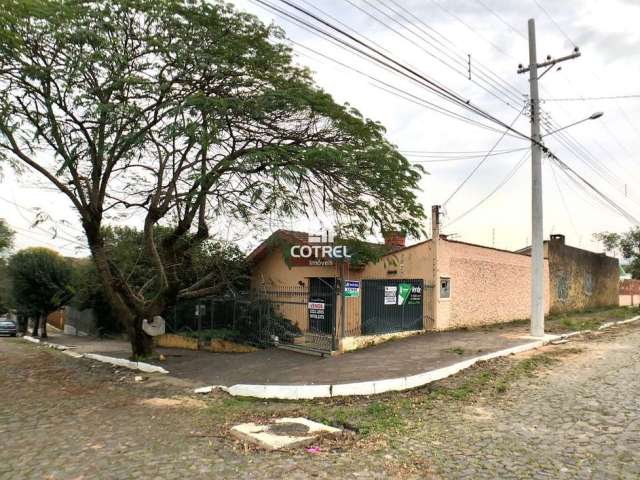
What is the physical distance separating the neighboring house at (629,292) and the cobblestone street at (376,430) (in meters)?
28.3

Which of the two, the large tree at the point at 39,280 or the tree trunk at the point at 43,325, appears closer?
the large tree at the point at 39,280

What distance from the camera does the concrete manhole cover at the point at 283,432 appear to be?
5965 mm

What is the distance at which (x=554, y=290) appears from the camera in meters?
23.9

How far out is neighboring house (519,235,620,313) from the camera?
78.9ft

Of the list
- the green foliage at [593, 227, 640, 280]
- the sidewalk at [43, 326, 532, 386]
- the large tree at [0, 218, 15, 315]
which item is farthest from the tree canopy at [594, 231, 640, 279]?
the large tree at [0, 218, 15, 315]

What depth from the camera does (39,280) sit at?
28.2 meters

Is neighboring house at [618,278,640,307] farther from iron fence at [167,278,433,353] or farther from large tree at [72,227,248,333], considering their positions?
large tree at [72,227,248,333]

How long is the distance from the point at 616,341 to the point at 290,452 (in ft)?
40.5

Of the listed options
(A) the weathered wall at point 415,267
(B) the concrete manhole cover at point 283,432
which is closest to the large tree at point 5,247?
(A) the weathered wall at point 415,267

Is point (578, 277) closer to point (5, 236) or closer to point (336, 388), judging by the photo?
point (336, 388)

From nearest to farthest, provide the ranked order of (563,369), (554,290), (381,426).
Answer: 1. (381,426)
2. (563,369)
3. (554,290)

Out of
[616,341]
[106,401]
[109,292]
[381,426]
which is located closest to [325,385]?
[381,426]

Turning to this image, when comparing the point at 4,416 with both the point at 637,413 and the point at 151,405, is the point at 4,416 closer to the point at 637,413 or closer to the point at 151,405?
the point at 151,405

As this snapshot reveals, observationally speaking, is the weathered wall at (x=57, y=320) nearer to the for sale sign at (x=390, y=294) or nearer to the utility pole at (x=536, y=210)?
the for sale sign at (x=390, y=294)
